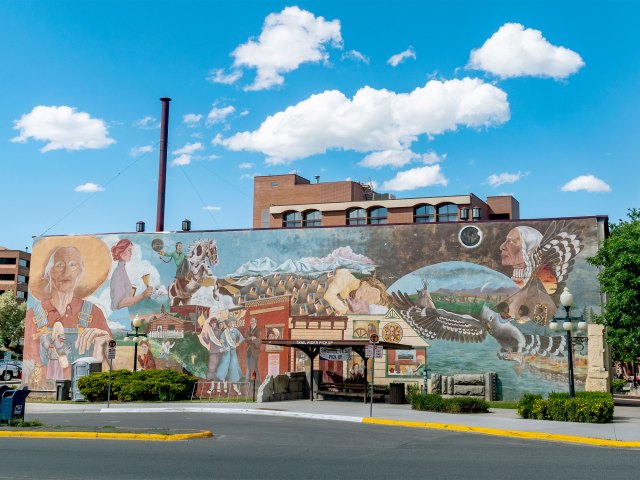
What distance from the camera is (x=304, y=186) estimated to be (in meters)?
92.0

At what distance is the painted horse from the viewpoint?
4278cm

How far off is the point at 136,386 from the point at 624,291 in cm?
2346

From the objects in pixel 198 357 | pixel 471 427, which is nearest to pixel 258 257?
pixel 198 357

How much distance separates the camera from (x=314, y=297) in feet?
132

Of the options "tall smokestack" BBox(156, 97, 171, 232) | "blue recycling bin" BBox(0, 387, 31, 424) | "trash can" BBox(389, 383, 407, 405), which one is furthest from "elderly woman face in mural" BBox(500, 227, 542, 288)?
"tall smokestack" BBox(156, 97, 171, 232)

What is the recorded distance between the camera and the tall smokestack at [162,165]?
53.1 meters

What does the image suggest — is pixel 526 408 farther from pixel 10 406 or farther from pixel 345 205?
pixel 345 205

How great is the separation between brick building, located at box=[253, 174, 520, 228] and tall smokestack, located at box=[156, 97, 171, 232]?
32891 millimetres

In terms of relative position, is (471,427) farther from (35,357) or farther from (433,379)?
(35,357)

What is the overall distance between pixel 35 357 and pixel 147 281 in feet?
30.5

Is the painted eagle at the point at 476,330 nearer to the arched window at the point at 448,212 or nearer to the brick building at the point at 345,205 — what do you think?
the brick building at the point at 345,205

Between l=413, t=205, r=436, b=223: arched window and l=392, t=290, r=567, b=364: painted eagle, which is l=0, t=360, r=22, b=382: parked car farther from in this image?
l=413, t=205, r=436, b=223: arched window

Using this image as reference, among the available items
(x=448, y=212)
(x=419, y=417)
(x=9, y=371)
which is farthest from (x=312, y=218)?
(x=419, y=417)

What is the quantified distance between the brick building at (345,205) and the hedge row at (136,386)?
5100 centimetres
